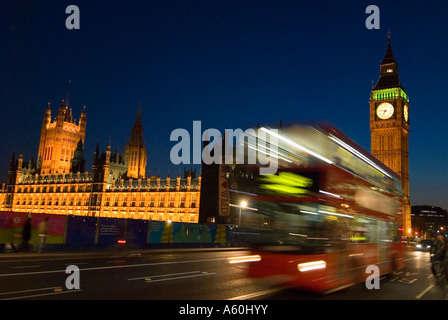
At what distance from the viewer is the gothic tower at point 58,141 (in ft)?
410

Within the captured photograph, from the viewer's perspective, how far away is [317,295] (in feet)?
33.9

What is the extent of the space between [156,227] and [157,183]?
56246 mm

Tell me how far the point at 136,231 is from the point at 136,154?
76088 millimetres

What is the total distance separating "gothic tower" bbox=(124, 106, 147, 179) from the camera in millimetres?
101125

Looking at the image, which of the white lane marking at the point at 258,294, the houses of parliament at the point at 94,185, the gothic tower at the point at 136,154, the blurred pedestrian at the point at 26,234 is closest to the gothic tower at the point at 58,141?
the houses of parliament at the point at 94,185

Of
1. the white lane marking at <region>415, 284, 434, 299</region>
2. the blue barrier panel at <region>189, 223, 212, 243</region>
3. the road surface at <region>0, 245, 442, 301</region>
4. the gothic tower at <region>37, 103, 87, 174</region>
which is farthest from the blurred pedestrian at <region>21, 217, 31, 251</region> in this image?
the gothic tower at <region>37, 103, 87, 174</region>

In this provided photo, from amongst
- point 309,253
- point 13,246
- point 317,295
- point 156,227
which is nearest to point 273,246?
point 309,253

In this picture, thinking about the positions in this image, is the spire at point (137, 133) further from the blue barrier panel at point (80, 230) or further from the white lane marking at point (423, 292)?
the white lane marking at point (423, 292)

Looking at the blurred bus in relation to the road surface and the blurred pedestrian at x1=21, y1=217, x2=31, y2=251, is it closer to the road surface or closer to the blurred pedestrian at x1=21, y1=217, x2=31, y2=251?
the road surface

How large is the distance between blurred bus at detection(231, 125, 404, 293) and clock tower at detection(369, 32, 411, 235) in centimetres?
8110

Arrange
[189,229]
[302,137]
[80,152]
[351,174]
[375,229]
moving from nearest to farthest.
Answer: [302,137]
[351,174]
[375,229]
[189,229]
[80,152]

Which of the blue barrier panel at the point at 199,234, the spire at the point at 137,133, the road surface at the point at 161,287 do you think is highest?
the spire at the point at 137,133

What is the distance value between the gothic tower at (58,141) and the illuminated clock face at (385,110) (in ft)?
306

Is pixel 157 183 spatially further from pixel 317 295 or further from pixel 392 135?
pixel 317 295
